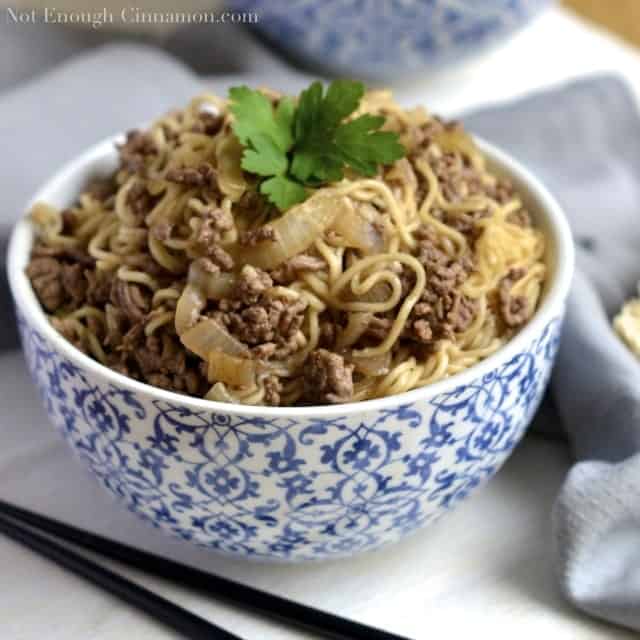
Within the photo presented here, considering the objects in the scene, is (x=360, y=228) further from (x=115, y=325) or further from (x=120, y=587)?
(x=120, y=587)

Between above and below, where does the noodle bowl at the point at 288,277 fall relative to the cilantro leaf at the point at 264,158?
below

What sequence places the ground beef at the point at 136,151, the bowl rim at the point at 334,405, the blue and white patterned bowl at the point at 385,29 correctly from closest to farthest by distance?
1. the bowl rim at the point at 334,405
2. the ground beef at the point at 136,151
3. the blue and white patterned bowl at the point at 385,29

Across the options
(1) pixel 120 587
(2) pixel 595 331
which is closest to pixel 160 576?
(1) pixel 120 587

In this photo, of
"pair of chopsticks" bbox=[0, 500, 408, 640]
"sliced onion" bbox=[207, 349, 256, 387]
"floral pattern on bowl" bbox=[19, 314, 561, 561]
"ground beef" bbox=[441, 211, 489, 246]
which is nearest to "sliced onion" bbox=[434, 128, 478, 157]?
"ground beef" bbox=[441, 211, 489, 246]

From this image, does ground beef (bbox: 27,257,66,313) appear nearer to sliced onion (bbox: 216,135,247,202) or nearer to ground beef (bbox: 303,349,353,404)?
sliced onion (bbox: 216,135,247,202)

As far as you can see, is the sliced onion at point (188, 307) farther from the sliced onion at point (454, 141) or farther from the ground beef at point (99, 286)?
the sliced onion at point (454, 141)

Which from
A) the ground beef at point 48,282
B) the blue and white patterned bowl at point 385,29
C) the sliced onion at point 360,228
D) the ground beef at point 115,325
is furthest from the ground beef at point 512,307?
the blue and white patterned bowl at point 385,29
